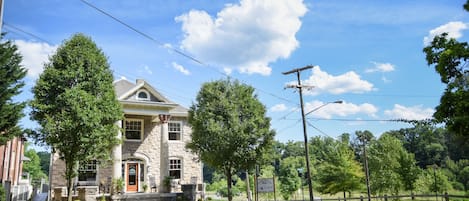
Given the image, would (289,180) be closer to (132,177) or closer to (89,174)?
(132,177)

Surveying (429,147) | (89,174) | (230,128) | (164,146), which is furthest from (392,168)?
(429,147)

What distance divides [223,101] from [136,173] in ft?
31.5

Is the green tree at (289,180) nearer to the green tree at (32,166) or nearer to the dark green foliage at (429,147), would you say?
the dark green foliage at (429,147)

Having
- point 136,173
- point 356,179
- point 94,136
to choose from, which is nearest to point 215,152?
point 94,136

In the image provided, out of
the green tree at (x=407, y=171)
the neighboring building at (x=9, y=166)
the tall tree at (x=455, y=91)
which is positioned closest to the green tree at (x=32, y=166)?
the neighboring building at (x=9, y=166)

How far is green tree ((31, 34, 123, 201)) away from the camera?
52.8 feet

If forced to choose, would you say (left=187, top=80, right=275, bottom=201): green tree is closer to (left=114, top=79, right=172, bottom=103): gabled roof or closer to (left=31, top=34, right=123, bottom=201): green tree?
(left=31, top=34, right=123, bottom=201): green tree

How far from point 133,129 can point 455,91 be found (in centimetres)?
2142

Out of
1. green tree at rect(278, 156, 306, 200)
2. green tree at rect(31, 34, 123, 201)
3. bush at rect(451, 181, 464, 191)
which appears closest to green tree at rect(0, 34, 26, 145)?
green tree at rect(31, 34, 123, 201)

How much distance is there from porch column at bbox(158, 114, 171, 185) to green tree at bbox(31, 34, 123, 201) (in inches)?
287

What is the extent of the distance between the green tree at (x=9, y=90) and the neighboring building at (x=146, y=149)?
7.34m

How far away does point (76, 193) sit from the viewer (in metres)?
22.0

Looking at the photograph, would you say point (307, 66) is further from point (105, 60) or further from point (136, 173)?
point (136, 173)

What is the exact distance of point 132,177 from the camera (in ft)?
83.5
